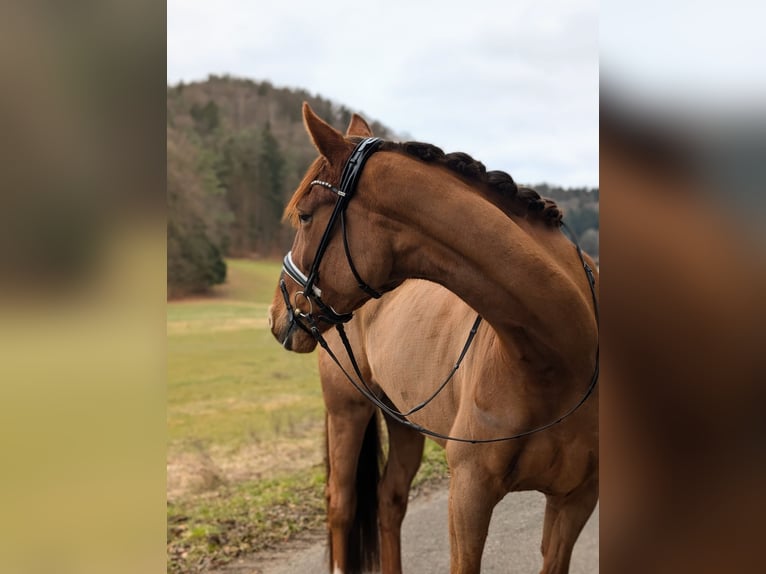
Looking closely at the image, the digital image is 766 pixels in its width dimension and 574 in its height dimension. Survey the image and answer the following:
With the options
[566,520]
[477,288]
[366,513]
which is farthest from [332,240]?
[366,513]

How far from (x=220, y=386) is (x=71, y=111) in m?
8.30

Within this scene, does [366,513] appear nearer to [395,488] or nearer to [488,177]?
[395,488]

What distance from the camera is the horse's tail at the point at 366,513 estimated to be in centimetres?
374

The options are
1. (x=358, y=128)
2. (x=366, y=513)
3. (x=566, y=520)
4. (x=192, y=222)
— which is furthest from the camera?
(x=192, y=222)

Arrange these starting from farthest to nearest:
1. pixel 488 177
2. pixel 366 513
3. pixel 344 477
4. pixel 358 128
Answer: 1. pixel 366 513
2. pixel 344 477
3. pixel 358 128
4. pixel 488 177

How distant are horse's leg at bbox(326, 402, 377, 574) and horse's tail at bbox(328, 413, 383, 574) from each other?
0.01 metres

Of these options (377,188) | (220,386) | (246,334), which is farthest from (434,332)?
(246,334)

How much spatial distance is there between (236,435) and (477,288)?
18.2ft

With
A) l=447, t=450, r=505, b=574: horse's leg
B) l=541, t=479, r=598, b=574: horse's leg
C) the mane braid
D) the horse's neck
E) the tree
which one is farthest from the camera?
the tree

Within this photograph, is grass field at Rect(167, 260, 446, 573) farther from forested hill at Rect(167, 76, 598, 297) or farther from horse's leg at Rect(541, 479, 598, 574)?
horse's leg at Rect(541, 479, 598, 574)

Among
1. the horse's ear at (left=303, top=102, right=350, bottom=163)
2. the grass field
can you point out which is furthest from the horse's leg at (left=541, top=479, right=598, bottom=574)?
the grass field

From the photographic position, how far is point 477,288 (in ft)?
6.11

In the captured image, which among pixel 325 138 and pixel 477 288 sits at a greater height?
pixel 325 138

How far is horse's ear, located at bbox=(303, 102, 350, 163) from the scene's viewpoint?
199 centimetres
